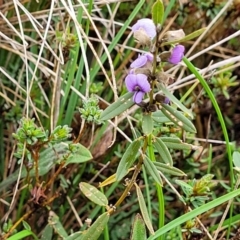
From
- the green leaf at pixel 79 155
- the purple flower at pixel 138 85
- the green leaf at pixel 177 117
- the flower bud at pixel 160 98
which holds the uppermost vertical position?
the purple flower at pixel 138 85

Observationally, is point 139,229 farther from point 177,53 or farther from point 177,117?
point 177,53

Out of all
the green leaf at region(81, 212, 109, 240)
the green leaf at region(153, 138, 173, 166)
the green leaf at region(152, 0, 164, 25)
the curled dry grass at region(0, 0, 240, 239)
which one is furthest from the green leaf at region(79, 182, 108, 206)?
the green leaf at region(152, 0, 164, 25)

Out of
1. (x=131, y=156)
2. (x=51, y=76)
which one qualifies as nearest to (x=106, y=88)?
(x=51, y=76)

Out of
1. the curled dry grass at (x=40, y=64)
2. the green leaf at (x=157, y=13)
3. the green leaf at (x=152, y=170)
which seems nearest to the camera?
the green leaf at (x=157, y=13)

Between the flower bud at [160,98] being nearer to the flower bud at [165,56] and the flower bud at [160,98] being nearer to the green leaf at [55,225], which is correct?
the flower bud at [165,56]

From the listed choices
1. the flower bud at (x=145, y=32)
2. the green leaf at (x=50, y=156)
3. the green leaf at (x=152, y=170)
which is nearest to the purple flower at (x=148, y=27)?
the flower bud at (x=145, y=32)

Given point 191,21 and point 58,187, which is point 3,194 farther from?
point 191,21

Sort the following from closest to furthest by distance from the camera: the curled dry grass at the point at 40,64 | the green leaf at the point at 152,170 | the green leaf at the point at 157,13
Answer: the green leaf at the point at 157,13, the green leaf at the point at 152,170, the curled dry grass at the point at 40,64
